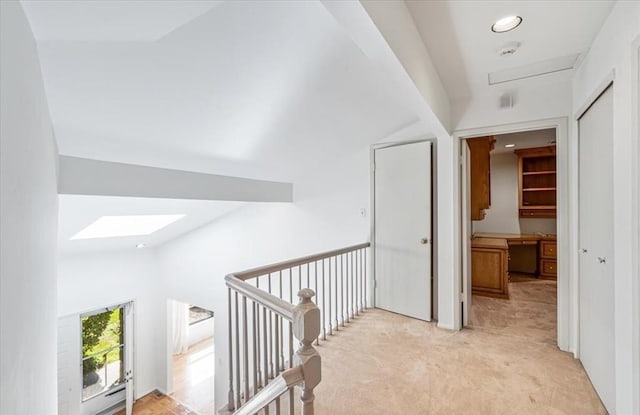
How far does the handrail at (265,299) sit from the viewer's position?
120 cm

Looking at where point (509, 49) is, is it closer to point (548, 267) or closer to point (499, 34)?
point (499, 34)

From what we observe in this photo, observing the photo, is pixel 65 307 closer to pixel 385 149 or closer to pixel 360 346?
pixel 360 346

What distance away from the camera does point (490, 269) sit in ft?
13.2

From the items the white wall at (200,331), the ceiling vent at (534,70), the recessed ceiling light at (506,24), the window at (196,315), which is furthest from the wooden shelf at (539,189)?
the window at (196,315)

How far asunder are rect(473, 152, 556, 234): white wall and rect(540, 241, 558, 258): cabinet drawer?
1.74 ft

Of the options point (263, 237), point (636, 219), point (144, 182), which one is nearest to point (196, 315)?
point (263, 237)

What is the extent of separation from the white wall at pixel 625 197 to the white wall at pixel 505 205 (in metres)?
4.21

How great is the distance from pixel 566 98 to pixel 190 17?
9.42ft

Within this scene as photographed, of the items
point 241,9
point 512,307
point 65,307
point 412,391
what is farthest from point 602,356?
point 65,307

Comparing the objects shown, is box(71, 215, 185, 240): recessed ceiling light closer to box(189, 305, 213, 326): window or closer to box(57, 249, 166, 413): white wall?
box(57, 249, 166, 413): white wall

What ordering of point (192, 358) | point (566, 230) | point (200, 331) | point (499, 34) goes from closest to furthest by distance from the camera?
point (499, 34) < point (566, 230) < point (192, 358) < point (200, 331)

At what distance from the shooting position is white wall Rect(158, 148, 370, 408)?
379 centimetres

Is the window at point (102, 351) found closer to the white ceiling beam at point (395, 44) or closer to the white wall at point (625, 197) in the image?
the white ceiling beam at point (395, 44)

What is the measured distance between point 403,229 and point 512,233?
11.1ft
